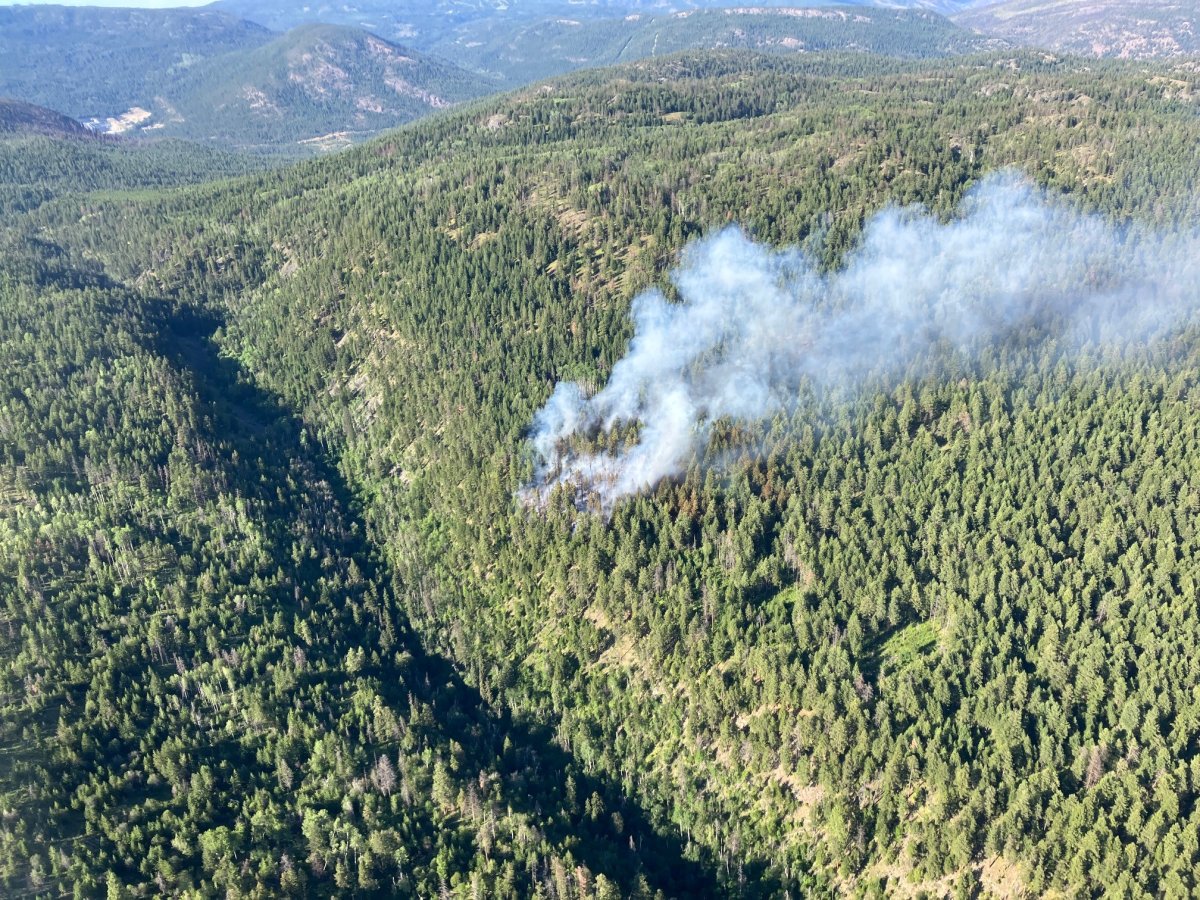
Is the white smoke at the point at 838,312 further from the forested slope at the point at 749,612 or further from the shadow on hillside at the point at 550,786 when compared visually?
the shadow on hillside at the point at 550,786

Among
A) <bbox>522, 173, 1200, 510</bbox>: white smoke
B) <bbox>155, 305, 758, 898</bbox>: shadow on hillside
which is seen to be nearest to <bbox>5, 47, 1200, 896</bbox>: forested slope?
<bbox>155, 305, 758, 898</bbox>: shadow on hillside

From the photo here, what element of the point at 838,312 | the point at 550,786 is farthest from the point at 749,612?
the point at 838,312

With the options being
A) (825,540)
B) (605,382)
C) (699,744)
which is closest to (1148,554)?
(825,540)

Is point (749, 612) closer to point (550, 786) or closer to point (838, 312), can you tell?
point (550, 786)

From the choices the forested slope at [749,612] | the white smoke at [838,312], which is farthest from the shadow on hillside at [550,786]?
the white smoke at [838,312]

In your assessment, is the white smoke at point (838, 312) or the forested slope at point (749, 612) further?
the white smoke at point (838, 312)

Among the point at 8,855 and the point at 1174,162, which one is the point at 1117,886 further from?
the point at 1174,162

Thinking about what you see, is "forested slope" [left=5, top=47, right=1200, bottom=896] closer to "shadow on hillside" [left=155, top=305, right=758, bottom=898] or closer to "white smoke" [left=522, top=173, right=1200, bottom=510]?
"shadow on hillside" [left=155, top=305, right=758, bottom=898]

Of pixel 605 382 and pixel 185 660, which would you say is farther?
pixel 605 382

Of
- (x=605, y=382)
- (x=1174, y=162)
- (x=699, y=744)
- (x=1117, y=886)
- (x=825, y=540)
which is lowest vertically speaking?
(x=699, y=744)
